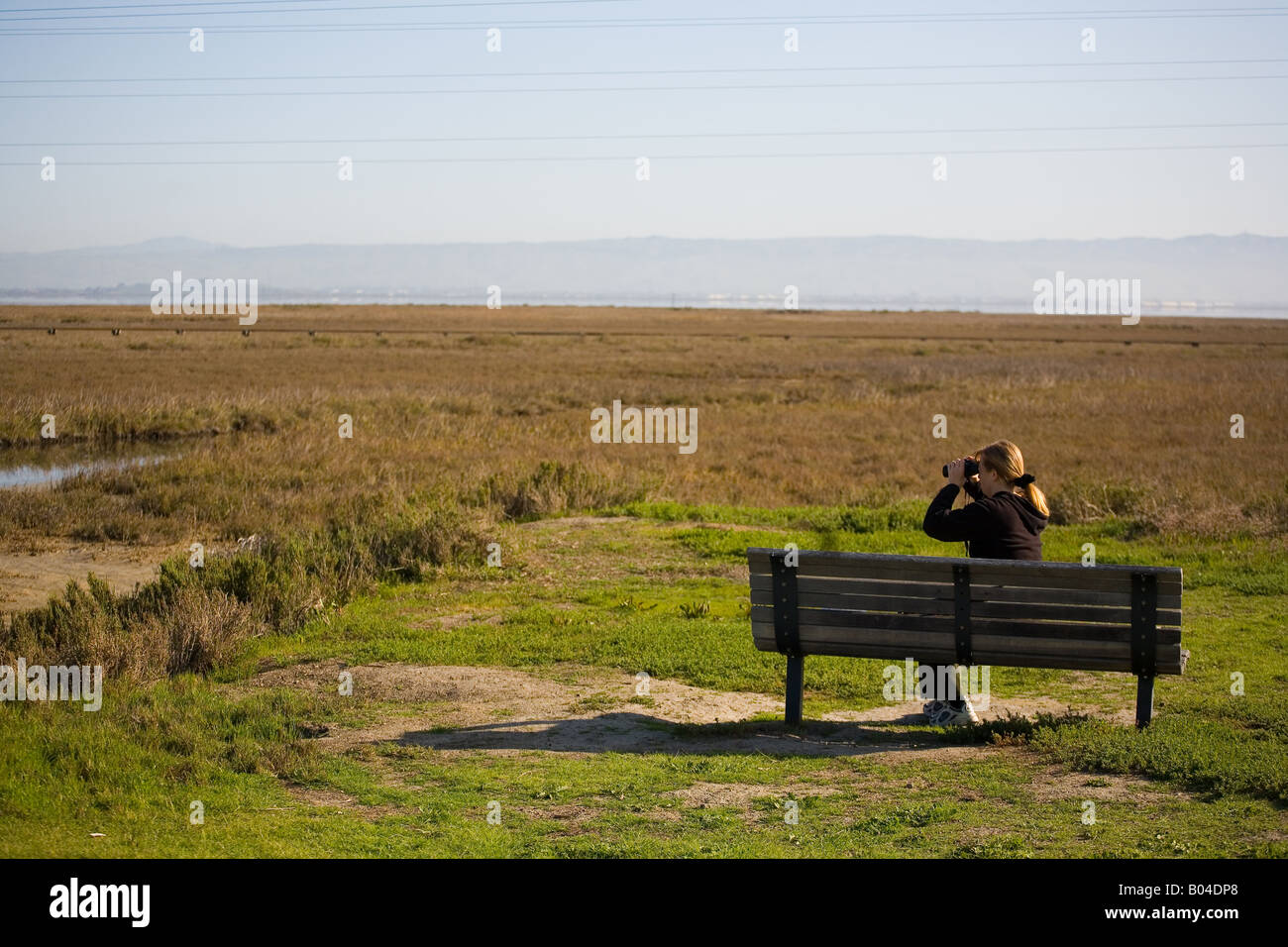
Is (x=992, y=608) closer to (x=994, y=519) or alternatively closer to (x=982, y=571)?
(x=982, y=571)

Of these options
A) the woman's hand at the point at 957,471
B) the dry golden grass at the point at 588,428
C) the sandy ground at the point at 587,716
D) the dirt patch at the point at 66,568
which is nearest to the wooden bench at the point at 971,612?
the sandy ground at the point at 587,716

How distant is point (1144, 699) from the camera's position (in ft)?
20.6

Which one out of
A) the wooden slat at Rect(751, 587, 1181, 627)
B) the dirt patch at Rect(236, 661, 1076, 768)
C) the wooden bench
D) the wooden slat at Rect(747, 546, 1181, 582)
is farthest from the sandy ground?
the wooden slat at Rect(747, 546, 1181, 582)

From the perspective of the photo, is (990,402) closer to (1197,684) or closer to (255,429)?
(255,429)

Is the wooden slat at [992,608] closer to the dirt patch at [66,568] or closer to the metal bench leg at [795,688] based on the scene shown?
the metal bench leg at [795,688]

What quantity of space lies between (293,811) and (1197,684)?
5.69m

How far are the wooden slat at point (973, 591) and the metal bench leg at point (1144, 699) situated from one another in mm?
436

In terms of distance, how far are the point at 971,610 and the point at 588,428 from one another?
20.7 metres

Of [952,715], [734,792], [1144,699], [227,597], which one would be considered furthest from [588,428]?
[734,792]

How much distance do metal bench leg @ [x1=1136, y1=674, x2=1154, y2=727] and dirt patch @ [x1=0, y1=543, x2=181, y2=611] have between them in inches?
380

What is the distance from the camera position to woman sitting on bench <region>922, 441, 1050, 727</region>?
22.7 feet

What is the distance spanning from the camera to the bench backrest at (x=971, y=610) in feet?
20.2

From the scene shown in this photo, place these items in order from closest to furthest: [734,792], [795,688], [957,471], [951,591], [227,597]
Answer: [734,792]
[951,591]
[795,688]
[957,471]
[227,597]
